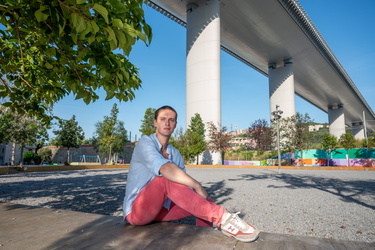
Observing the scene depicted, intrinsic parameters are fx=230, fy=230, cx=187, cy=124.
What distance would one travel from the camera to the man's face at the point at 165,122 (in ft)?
7.74

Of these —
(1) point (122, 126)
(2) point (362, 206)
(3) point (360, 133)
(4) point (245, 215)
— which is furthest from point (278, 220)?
(3) point (360, 133)

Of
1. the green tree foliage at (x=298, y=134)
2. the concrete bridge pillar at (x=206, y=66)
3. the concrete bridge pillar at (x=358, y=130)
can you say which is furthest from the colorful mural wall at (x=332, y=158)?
the concrete bridge pillar at (x=358, y=130)

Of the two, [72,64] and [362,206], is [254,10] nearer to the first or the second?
[362,206]

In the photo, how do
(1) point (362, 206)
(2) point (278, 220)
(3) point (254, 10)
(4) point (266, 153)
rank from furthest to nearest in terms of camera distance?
(4) point (266, 153), (3) point (254, 10), (1) point (362, 206), (2) point (278, 220)

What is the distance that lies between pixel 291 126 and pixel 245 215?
3136cm

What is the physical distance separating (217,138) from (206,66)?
9085 mm

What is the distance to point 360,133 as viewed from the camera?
284ft

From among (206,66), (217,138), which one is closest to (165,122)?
(217,138)

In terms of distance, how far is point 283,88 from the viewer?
1580 inches

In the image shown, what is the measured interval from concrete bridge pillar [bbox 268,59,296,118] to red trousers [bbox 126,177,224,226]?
4029 cm

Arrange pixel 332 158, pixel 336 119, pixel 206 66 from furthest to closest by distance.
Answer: pixel 336 119 < pixel 332 158 < pixel 206 66

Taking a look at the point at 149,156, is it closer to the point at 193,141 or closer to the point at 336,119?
the point at 193,141

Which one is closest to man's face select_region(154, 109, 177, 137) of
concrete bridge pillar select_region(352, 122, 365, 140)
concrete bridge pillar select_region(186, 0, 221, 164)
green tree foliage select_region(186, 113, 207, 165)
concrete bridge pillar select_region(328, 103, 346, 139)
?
green tree foliage select_region(186, 113, 207, 165)

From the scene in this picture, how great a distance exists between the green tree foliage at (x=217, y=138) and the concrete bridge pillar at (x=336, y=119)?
52205 mm
